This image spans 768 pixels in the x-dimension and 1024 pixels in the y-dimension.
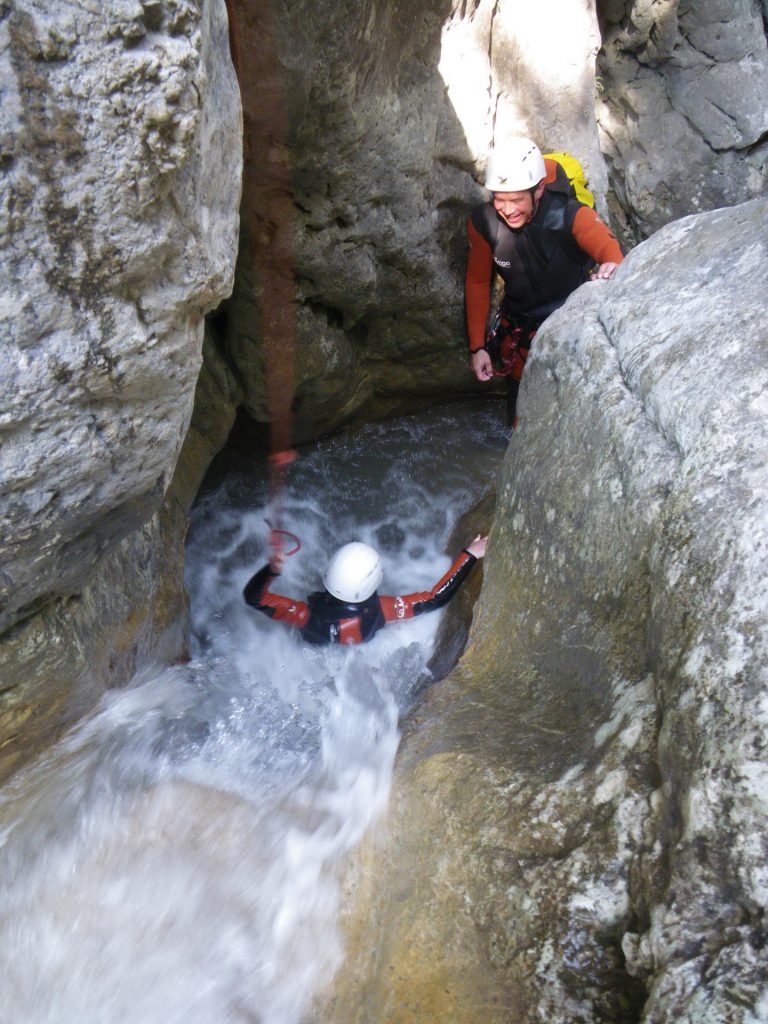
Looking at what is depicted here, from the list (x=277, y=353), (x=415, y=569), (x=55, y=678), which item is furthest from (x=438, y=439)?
(x=55, y=678)

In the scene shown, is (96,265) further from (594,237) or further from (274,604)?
(594,237)

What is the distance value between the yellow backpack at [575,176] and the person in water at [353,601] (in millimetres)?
2078

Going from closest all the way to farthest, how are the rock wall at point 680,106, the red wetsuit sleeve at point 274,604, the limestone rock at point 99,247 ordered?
1. the limestone rock at point 99,247
2. the red wetsuit sleeve at point 274,604
3. the rock wall at point 680,106

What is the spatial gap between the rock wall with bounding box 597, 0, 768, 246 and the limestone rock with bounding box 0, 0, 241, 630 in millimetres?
4471

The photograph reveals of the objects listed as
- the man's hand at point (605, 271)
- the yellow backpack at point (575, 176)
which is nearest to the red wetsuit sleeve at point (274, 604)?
the man's hand at point (605, 271)

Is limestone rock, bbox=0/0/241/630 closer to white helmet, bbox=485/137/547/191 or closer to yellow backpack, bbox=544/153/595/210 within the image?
white helmet, bbox=485/137/547/191

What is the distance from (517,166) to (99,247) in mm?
2994

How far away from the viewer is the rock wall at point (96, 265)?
1844 mm

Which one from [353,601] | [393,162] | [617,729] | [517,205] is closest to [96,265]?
[617,729]

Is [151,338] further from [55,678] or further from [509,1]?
[509,1]

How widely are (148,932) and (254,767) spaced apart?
761 millimetres

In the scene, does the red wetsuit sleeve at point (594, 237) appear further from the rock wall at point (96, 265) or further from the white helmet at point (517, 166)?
the rock wall at point (96, 265)

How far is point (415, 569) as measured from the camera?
5.38 m

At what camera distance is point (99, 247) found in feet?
6.75
